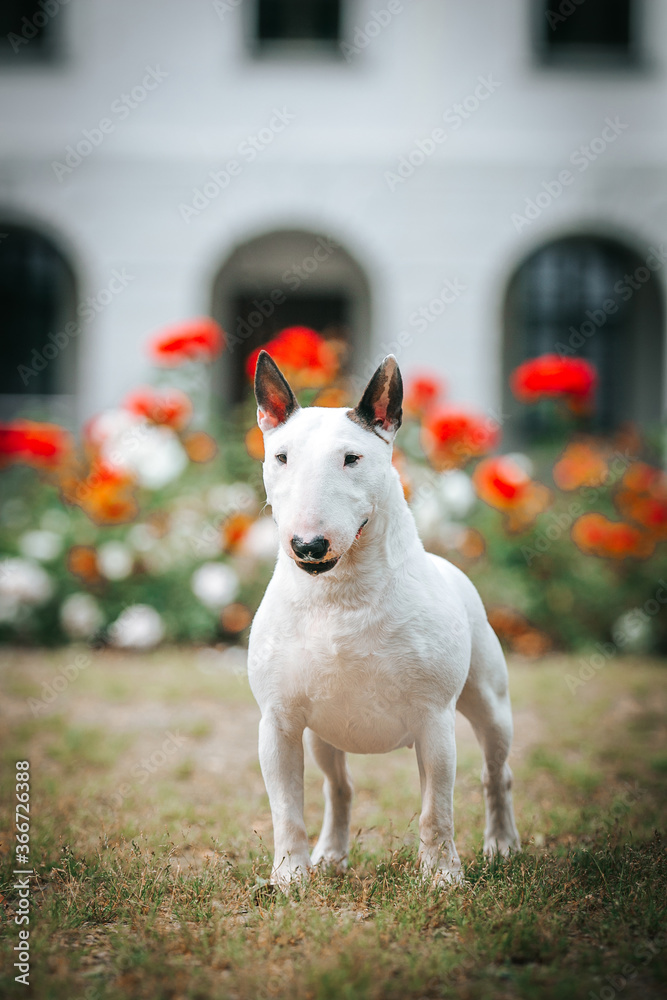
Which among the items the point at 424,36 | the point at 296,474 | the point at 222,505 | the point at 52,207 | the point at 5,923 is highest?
the point at 424,36

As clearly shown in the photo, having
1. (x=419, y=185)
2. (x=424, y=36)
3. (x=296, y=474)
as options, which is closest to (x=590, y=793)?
(x=296, y=474)

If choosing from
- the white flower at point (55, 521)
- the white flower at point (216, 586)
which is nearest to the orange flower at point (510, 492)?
the white flower at point (216, 586)

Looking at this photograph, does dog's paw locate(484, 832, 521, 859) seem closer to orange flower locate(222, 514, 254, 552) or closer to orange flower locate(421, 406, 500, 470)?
orange flower locate(421, 406, 500, 470)

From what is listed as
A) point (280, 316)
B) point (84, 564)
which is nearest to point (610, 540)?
point (84, 564)

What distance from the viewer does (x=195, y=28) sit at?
1146 cm

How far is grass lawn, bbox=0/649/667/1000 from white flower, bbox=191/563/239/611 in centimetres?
124

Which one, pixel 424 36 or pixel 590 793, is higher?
pixel 424 36

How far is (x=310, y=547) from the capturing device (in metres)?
2.42

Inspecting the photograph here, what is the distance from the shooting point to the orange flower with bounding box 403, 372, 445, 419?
685 centimetres

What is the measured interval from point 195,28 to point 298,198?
2.39 m

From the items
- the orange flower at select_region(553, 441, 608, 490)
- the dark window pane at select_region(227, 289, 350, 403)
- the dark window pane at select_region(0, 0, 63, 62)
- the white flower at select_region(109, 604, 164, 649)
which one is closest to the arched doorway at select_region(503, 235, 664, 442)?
the dark window pane at select_region(227, 289, 350, 403)

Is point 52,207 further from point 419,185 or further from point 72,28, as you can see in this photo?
point 419,185

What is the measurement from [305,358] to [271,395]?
3.68 m

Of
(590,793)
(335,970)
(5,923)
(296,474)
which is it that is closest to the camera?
Answer: (335,970)
